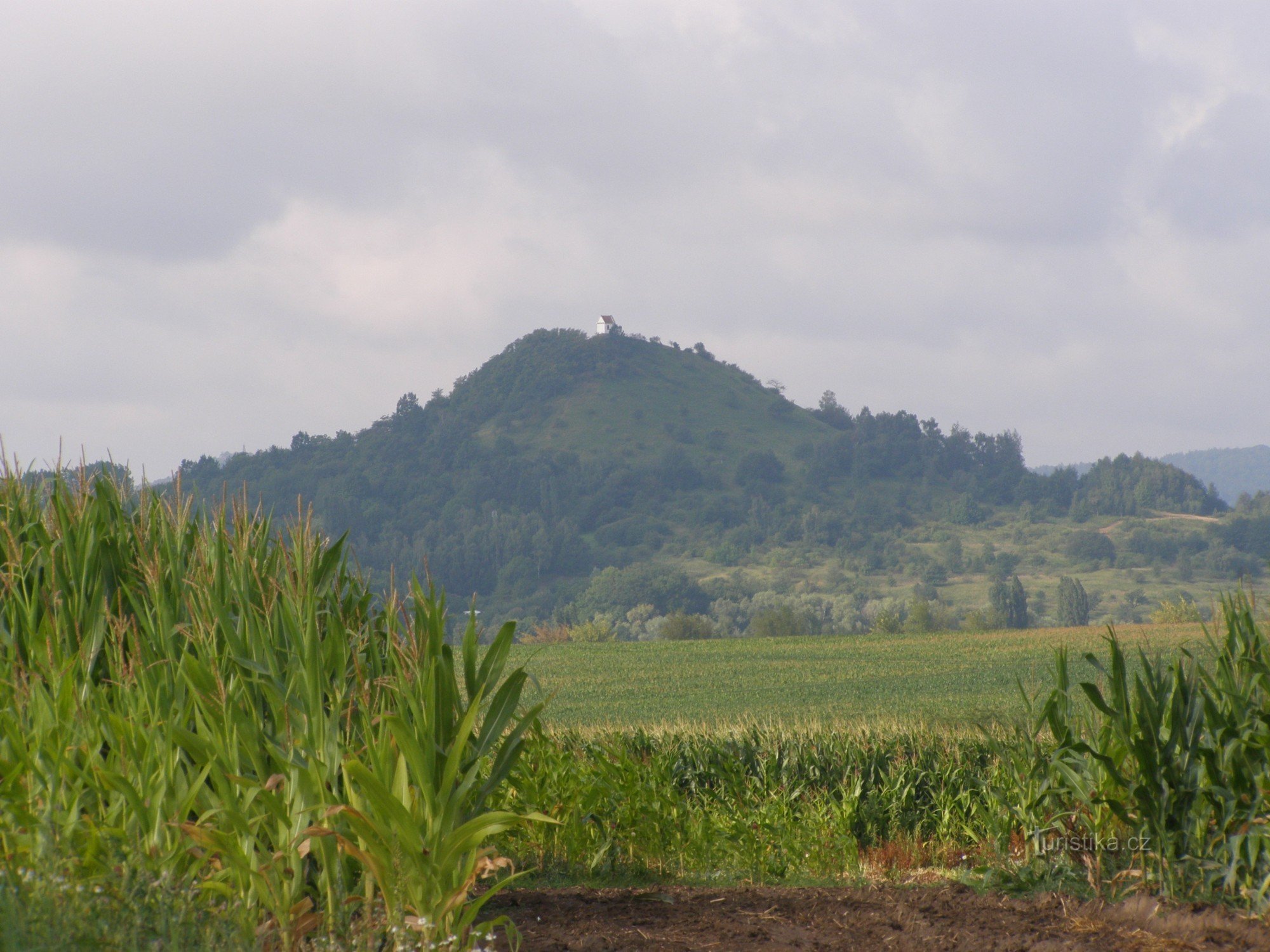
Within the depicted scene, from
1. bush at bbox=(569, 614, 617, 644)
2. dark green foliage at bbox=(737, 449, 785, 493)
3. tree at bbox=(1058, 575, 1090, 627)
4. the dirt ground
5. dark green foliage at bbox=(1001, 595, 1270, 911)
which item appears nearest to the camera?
the dirt ground

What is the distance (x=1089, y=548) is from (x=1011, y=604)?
3557 centimetres

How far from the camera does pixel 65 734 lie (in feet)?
12.5

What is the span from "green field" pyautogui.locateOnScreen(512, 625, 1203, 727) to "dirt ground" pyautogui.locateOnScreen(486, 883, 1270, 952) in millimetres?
22832

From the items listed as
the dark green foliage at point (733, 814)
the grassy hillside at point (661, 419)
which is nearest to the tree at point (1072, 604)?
the grassy hillside at point (661, 419)

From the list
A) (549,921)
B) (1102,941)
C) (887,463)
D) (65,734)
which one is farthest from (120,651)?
(887,463)

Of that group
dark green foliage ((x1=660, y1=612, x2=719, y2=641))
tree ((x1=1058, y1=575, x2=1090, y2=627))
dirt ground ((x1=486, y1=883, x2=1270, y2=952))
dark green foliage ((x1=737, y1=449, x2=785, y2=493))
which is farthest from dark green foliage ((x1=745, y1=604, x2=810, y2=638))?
dirt ground ((x1=486, y1=883, x2=1270, y2=952))

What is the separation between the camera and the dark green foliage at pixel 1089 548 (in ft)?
399

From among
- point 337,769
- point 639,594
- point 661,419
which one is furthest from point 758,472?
point 337,769

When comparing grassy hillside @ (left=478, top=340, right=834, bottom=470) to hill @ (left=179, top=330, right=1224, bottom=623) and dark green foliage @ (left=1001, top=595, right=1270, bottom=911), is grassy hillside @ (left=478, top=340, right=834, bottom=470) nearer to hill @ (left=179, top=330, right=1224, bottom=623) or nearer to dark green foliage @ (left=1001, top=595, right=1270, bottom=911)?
hill @ (left=179, top=330, right=1224, bottom=623)

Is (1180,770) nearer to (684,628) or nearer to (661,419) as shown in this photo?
(684,628)

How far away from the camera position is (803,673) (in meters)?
44.2

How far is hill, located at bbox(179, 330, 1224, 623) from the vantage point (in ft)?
384

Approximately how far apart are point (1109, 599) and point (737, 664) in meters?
71.1

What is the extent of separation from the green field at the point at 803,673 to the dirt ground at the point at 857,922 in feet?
74.9
